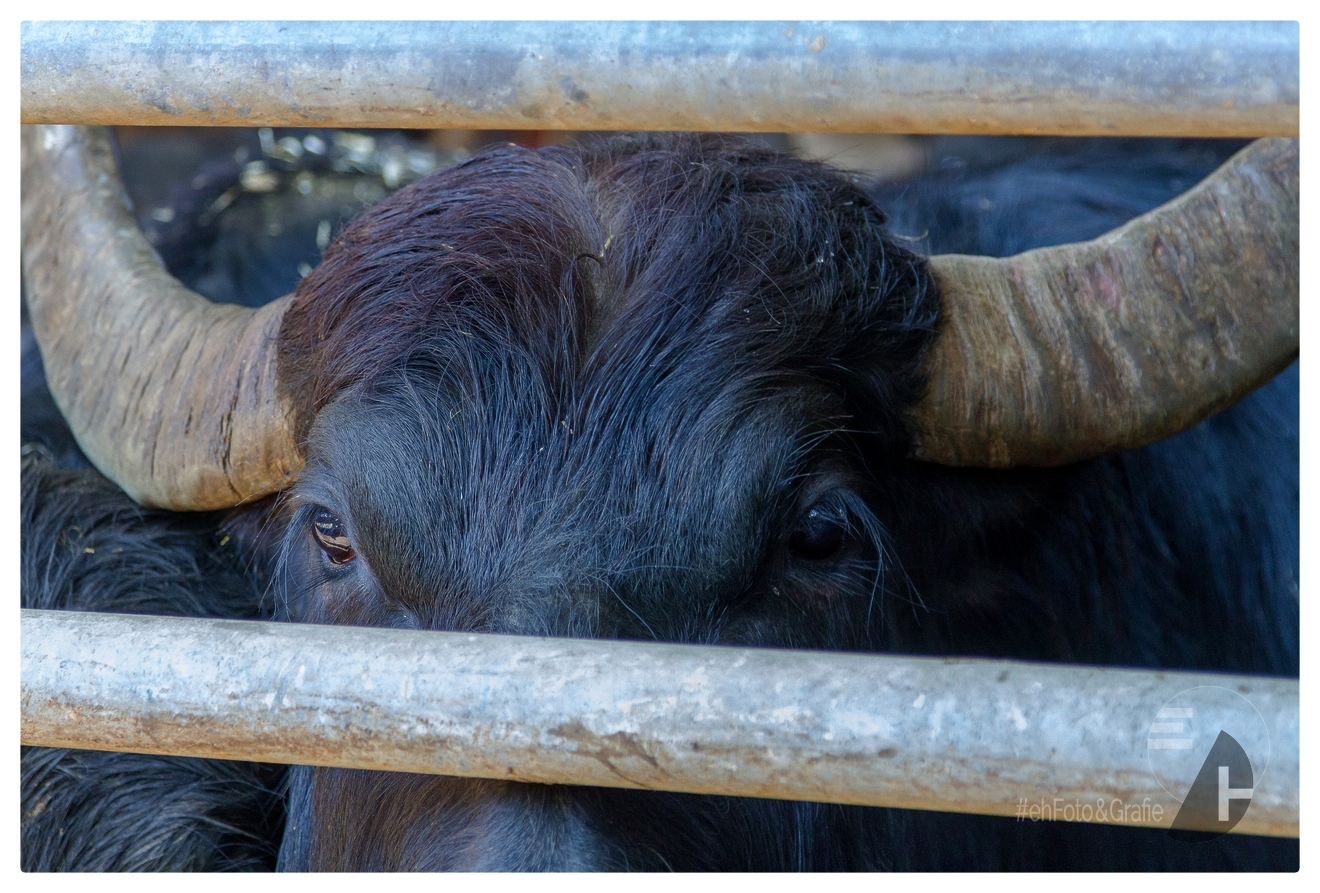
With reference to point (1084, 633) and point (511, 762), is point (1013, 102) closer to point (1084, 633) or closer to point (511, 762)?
point (511, 762)

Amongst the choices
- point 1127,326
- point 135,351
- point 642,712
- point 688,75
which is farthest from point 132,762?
point 1127,326

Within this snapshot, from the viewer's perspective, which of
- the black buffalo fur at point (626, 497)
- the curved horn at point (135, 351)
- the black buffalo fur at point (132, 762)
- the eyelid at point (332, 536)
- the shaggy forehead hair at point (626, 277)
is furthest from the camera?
the black buffalo fur at point (132, 762)

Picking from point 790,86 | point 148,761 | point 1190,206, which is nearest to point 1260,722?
point 790,86

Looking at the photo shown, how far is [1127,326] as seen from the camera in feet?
6.27

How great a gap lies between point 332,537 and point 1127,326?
1322 mm

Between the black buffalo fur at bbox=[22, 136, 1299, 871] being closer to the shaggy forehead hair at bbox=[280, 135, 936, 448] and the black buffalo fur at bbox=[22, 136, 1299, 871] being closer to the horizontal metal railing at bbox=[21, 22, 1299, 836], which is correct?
the shaggy forehead hair at bbox=[280, 135, 936, 448]

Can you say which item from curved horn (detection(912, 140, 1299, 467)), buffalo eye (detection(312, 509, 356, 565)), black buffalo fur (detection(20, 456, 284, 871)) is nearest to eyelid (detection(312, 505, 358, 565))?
buffalo eye (detection(312, 509, 356, 565))

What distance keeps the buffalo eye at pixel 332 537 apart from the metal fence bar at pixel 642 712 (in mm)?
620

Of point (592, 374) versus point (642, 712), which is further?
point (592, 374)

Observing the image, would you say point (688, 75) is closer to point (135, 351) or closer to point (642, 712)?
point (642, 712)

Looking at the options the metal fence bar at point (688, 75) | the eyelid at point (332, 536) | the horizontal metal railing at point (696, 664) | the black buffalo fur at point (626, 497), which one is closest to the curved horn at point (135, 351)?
the black buffalo fur at point (626, 497)

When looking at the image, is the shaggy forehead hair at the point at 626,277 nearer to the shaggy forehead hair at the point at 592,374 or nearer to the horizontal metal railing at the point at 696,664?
the shaggy forehead hair at the point at 592,374

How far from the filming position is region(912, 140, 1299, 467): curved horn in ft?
6.14

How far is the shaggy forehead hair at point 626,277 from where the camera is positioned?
1.79 m
